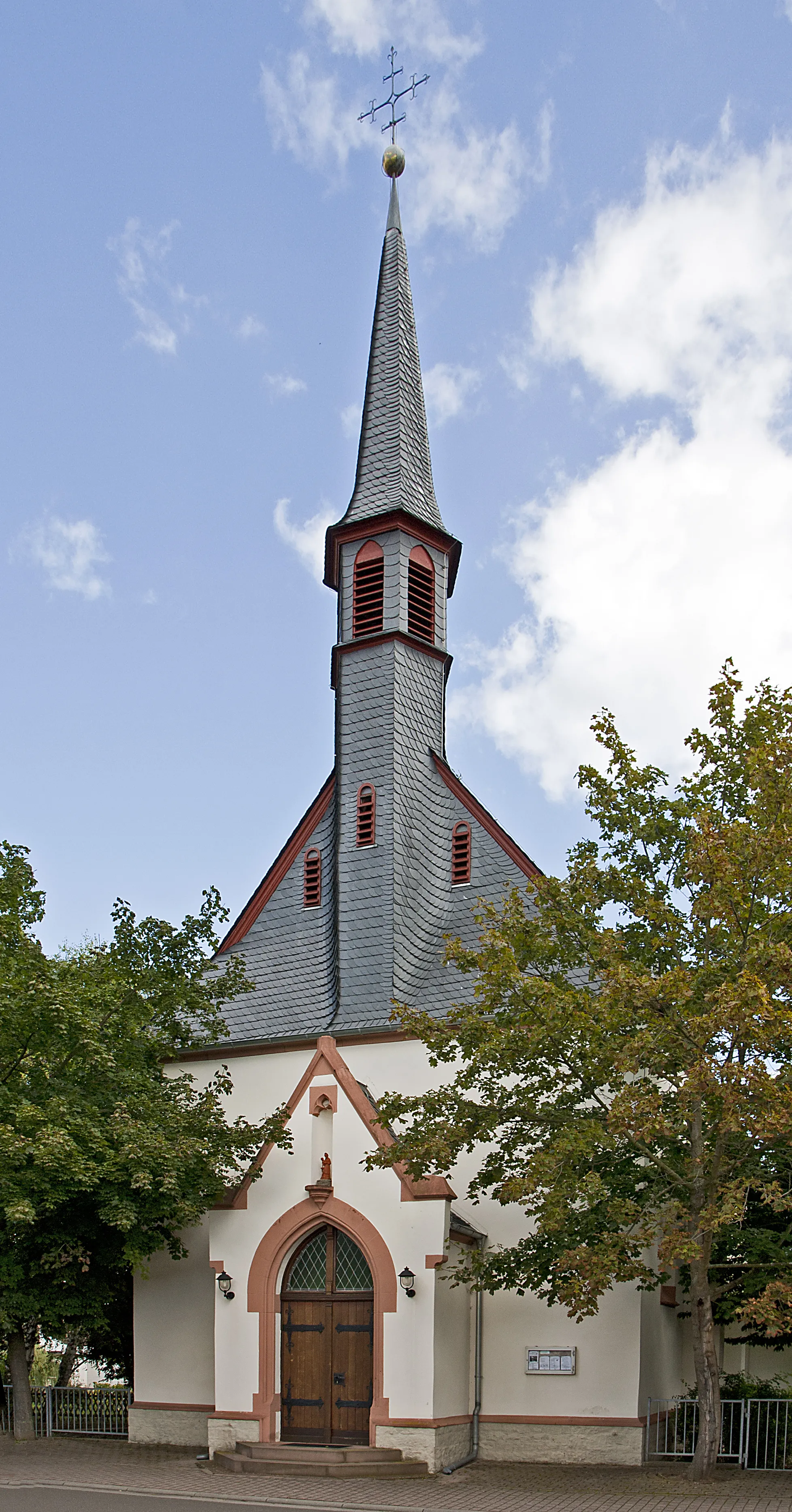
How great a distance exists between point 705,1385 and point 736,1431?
2626mm

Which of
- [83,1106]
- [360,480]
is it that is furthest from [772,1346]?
[360,480]

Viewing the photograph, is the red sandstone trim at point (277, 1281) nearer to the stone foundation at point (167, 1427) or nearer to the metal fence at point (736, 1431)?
the stone foundation at point (167, 1427)

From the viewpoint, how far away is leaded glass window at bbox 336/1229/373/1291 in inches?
760

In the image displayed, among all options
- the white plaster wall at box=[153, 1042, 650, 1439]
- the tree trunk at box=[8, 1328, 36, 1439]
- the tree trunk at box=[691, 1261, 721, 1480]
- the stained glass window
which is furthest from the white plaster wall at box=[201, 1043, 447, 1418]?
the tree trunk at box=[691, 1261, 721, 1480]

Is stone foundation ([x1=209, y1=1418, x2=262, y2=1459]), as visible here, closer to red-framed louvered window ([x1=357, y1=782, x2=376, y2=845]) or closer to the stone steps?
the stone steps

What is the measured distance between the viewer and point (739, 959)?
1656 cm

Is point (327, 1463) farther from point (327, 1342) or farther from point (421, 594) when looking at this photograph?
point (421, 594)

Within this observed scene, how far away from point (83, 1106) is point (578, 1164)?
717cm

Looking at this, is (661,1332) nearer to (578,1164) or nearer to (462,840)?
(578,1164)

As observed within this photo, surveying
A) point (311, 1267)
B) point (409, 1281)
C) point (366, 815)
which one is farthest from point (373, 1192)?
point (366, 815)

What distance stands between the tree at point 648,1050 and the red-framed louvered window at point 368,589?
7.79 meters

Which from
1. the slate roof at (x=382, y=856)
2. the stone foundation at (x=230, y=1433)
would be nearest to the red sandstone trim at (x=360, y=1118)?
the slate roof at (x=382, y=856)

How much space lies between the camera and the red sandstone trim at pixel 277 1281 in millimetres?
18562

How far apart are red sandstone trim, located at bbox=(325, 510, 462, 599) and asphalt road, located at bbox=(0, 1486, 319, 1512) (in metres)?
15.9
